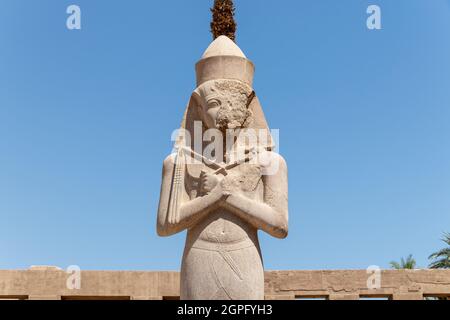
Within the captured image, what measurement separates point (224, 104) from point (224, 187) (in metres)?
0.85

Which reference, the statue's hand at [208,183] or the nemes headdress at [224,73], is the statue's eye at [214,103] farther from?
the statue's hand at [208,183]

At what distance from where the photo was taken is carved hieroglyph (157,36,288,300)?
5582 millimetres

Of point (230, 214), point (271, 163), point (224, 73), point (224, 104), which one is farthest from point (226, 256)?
point (224, 73)

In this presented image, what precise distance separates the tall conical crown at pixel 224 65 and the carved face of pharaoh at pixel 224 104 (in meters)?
0.12

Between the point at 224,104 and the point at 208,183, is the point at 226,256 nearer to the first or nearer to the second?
the point at 208,183

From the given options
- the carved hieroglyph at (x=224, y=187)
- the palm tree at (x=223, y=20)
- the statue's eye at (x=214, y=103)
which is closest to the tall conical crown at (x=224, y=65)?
the carved hieroglyph at (x=224, y=187)

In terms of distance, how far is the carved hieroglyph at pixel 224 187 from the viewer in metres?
5.58

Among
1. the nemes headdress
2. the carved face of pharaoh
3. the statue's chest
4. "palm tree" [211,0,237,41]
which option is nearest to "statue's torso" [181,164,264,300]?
the statue's chest

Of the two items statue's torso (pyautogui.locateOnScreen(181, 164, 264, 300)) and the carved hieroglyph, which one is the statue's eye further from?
statue's torso (pyautogui.locateOnScreen(181, 164, 264, 300))

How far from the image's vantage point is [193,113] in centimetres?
630

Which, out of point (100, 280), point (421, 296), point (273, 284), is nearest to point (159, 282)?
point (100, 280)

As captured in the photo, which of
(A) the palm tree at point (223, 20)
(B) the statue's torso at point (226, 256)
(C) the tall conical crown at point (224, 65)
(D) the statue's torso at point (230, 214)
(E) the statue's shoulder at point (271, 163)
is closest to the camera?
(B) the statue's torso at point (226, 256)
